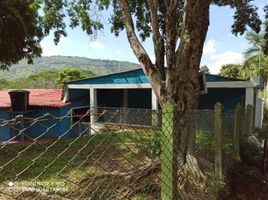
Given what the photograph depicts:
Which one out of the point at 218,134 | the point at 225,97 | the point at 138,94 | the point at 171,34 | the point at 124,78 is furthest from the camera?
the point at 138,94

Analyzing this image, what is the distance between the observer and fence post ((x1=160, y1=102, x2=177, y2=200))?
2699mm

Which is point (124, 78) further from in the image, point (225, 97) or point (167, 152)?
point (167, 152)

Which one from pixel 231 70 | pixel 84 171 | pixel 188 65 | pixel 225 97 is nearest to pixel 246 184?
pixel 188 65

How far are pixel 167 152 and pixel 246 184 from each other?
12.8ft

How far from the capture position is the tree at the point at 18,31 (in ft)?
35.6

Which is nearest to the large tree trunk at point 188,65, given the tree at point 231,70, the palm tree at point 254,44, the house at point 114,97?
the house at point 114,97

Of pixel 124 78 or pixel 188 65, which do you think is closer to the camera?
pixel 188 65

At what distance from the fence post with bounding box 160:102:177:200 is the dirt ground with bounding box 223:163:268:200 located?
Result: 2.65 metres

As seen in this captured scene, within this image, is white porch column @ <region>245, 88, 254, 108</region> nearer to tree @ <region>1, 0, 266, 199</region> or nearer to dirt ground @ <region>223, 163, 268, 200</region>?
dirt ground @ <region>223, 163, 268, 200</region>

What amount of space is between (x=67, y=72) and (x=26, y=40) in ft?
97.6

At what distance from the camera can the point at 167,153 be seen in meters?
2.71

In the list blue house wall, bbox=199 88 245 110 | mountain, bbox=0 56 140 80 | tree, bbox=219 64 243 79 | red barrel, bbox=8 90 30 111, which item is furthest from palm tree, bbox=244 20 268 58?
mountain, bbox=0 56 140 80

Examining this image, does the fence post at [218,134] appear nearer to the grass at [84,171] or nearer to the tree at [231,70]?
the grass at [84,171]

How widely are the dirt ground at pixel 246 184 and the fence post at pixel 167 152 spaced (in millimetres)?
2655
